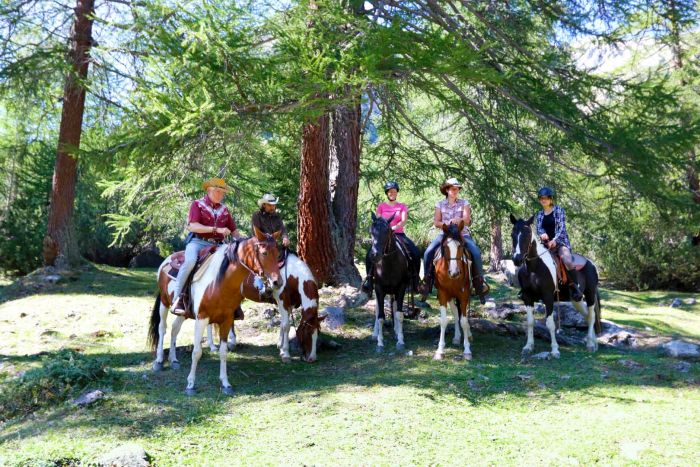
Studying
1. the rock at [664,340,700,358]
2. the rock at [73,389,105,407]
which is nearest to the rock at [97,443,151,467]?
the rock at [73,389,105,407]

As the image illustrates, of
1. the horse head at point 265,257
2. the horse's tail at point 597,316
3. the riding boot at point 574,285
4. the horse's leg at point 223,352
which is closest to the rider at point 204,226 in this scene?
the horse's leg at point 223,352

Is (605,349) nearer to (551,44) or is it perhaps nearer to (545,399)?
(545,399)

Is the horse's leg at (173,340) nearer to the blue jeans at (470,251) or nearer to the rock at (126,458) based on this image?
the rock at (126,458)

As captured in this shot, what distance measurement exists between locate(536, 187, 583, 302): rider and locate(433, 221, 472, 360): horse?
1.41 metres

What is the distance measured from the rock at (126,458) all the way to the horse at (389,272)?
15.2ft

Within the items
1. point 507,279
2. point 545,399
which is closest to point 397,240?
point 545,399

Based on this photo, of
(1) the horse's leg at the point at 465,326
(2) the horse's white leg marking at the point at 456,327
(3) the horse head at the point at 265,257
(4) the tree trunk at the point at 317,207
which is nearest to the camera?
(3) the horse head at the point at 265,257

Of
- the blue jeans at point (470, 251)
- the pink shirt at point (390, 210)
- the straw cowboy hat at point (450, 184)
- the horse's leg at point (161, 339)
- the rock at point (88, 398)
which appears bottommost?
the rock at point (88, 398)

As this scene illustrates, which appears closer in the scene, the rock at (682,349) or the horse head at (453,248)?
the horse head at (453,248)

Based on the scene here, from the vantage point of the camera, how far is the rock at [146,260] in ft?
83.9

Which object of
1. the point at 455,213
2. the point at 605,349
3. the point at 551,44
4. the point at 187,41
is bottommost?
the point at 605,349

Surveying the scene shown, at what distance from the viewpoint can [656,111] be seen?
31.6 feet

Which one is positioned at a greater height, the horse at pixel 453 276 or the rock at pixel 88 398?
the horse at pixel 453 276

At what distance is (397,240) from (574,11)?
16.6ft
